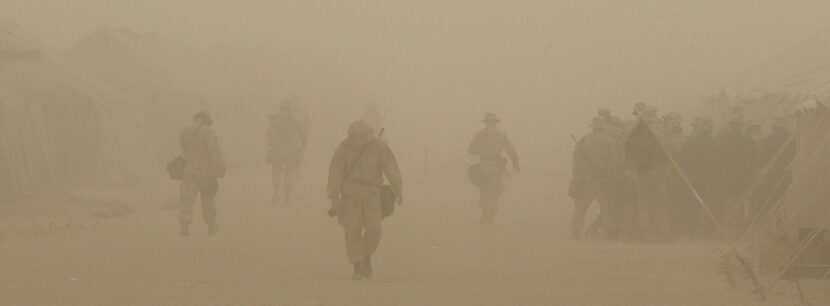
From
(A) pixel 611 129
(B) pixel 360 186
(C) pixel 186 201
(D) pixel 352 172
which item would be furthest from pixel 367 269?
(A) pixel 611 129

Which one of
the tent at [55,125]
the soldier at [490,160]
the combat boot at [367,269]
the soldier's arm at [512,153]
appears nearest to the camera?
the combat boot at [367,269]

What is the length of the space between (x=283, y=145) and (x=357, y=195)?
1267 cm

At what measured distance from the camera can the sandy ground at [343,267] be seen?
1241 cm

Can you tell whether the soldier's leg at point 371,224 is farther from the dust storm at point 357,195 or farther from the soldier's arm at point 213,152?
the soldier's arm at point 213,152

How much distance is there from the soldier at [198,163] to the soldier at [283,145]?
23.4ft

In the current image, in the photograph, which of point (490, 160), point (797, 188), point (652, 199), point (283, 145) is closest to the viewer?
point (797, 188)

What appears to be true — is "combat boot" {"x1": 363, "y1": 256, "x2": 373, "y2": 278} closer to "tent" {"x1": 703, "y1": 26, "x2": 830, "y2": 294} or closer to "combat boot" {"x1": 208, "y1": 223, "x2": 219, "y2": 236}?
"tent" {"x1": 703, "y1": 26, "x2": 830, "y2": 294}

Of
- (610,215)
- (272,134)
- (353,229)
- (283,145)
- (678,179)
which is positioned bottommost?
(353,229)

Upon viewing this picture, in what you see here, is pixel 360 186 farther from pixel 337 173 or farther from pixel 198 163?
pixel 198 163

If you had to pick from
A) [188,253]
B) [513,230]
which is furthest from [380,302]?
[513,230]

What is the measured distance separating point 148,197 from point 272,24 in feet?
308

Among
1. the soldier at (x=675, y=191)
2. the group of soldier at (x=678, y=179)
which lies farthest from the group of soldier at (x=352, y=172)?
the soldier at (x=675, y=191)

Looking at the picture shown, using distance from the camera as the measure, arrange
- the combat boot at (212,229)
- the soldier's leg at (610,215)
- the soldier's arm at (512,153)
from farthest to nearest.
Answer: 1. the soldier's arm at (512,153)
2. the combat boot at (212,229)
3. the soldier's leg at (610,215)

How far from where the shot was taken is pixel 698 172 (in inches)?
747
